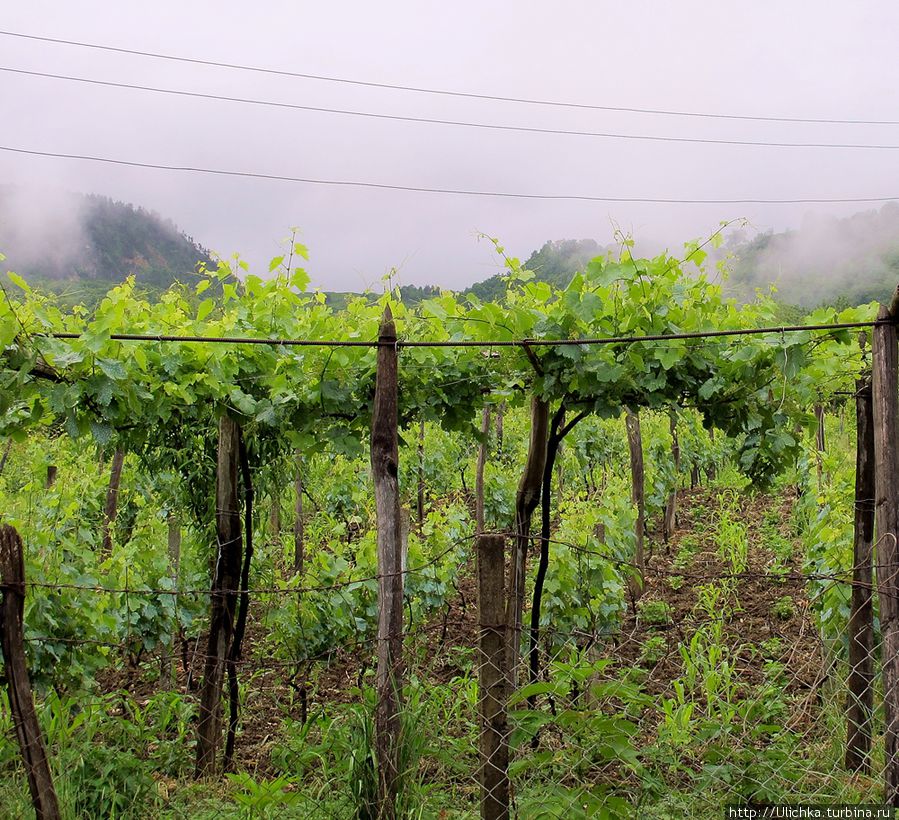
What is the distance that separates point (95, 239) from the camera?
58344 mm

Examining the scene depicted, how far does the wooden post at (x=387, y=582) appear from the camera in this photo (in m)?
2.89

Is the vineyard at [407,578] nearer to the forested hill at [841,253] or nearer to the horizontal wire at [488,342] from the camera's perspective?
the horizontal wire at [488,342]

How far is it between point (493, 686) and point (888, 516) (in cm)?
167

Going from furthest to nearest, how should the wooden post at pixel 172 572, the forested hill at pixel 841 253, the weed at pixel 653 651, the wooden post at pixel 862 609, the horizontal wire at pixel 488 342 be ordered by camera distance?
the forested hill at pixel 841 253 < the weed at pixel 653 651 < the wooden post at pixel 172 572 < the wooden post at pixel 862 609 < the horizontal wire at pixel 488 342

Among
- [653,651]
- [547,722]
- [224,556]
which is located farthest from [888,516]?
[653,651]

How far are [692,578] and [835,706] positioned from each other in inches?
183

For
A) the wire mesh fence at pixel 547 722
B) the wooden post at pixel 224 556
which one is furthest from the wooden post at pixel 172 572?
the wooden post at pixel 224 556

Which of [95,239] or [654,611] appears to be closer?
[654,611]

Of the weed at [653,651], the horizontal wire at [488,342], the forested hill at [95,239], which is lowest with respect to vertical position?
the weed at [653,651]

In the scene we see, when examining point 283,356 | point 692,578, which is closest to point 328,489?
point 692,578

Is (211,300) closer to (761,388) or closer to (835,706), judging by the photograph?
(761,388)

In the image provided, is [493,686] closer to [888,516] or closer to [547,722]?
[547,722]

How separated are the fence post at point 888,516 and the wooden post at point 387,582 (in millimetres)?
1814

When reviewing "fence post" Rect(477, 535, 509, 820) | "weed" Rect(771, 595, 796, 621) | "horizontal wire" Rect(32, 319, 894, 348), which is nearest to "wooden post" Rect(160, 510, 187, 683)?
"horizontal wire" Rect(32, 319, 894, 348)
